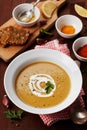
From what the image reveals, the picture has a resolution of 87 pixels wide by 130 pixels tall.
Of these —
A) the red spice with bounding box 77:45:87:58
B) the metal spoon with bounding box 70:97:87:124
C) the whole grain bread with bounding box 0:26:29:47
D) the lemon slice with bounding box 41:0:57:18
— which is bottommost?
the red spice with bounding box 77:45:87:58

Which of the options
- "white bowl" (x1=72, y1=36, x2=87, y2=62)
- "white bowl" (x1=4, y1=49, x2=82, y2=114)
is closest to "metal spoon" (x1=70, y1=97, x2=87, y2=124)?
"white bowl" (x1=4, y1=49, x2=82, y2=114)

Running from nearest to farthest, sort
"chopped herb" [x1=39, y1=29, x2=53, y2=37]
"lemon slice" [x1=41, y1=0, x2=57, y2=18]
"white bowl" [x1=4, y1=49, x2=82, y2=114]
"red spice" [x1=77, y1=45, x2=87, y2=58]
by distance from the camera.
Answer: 1. "white bowl" [x1=4, y1=49, x2=82, y2=114]
2. "red spice" [x1=77, y1=45, x2=87, y2=58]
3. "chopped herb" [x1=39, y1=29, x2=53, y2=37]
4. "lemon slice" [x1=41, y1=0, x2=57, y2=18]

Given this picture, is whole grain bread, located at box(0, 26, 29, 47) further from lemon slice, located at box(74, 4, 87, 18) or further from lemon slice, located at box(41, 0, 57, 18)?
lemon slice, located at box(74, 4, 87, 18)

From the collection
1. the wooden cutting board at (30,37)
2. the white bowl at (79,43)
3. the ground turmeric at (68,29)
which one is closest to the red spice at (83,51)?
the white bowl at (79,43)

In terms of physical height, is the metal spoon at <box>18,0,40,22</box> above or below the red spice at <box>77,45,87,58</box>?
above

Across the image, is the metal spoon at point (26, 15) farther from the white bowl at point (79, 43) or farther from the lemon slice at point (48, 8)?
the white bowl at point (79, 43)

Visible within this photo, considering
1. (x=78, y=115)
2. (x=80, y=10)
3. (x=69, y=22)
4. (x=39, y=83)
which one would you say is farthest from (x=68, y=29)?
(x=78, y=115)

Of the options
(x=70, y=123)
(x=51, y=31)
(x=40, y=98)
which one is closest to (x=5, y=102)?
(x=40, y=98)
